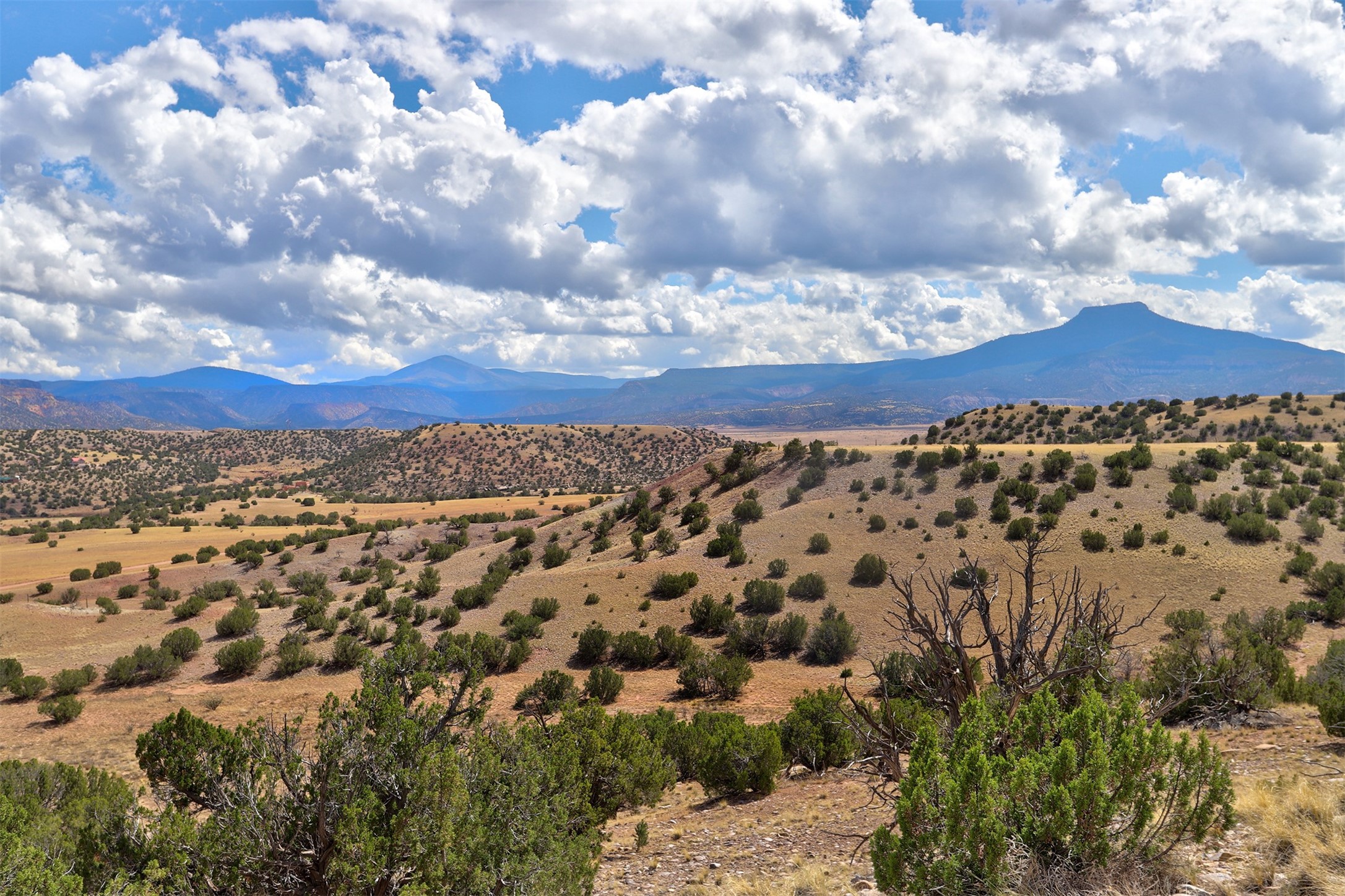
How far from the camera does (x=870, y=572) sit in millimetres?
28453

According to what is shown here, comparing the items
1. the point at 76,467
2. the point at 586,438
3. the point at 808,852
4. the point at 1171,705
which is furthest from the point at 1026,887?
the point at 76,467

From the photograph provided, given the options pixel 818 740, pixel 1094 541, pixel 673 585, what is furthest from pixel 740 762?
pixel 1094 541

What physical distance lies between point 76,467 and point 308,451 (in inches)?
1638

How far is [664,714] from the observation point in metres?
16.9

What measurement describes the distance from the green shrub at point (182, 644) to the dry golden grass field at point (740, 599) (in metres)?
0.54

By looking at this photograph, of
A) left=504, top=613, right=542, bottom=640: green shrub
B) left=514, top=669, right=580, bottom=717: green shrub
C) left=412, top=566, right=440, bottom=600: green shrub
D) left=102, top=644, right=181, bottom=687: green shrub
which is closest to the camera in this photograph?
left=514, top=669, right=580, bottom=717: green shrub

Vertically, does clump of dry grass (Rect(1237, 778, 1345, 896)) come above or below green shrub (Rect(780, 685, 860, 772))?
above

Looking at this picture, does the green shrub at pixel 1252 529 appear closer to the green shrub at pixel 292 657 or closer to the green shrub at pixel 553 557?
the green shrub at pixel 553 557

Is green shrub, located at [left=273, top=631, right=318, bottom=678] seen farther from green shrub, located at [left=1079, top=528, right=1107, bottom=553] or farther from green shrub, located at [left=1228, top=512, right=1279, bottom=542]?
green shrub, located at [left=1228, top=512, right=1279, bottom=542]

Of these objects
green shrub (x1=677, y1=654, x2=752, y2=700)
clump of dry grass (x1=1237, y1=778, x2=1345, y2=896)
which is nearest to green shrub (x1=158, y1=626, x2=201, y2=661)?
green shrub (x1=677, y1=654, x2=752, y2=700)

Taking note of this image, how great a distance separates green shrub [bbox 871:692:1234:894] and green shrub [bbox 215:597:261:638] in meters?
29.0

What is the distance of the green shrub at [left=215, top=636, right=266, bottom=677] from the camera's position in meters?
23.6

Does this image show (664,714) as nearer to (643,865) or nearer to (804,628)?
(643,865)

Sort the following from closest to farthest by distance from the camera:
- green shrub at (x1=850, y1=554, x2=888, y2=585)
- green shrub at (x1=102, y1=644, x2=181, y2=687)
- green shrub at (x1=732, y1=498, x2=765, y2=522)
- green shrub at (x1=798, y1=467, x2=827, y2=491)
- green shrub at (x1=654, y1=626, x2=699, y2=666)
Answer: green shrub at (x1=102, y1=644, x2=181, y2=687)
green shrub at (x1=654, y1=626, x2=699, y2=666)
green shrub at (x1=850, y1=554, x2=888, y2=585)
green shrub at (x1=732, y1=498, x2=765, y2=522)
green shrub at (x1=798, y1=467, x2=827, y2=491)
